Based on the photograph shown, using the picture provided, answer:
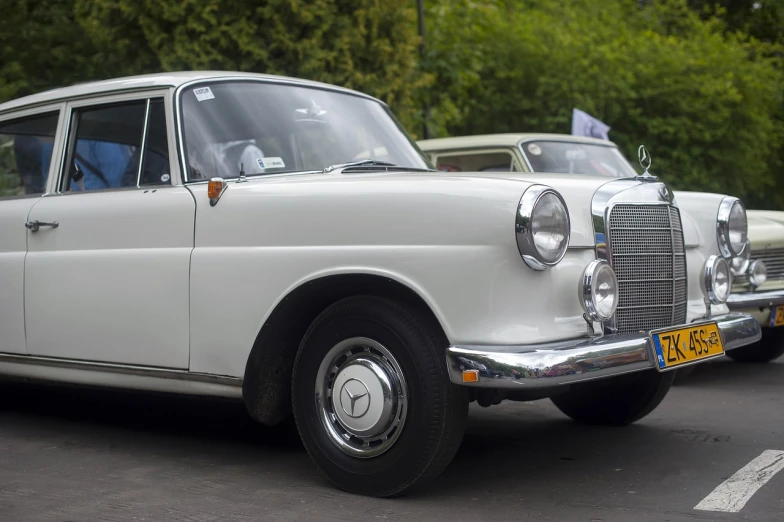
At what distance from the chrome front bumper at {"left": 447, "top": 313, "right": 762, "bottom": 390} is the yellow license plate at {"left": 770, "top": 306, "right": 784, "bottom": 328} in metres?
3.86

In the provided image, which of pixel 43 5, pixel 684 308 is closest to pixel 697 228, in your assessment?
pixel 684 308

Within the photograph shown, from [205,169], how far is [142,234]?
428 mm

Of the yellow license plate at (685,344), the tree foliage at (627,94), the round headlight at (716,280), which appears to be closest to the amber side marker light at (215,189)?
the yellow license plate at (685,344)

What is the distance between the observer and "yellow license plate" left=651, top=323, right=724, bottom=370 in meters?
4.10

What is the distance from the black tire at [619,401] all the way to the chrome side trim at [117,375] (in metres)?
1.80

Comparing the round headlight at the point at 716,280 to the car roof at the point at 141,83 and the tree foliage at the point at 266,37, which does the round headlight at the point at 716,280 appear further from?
the tree foliage at the point at 266,37

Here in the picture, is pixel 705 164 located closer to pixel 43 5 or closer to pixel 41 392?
pixel 43 5

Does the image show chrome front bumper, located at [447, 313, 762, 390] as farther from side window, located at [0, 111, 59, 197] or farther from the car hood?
the car hood

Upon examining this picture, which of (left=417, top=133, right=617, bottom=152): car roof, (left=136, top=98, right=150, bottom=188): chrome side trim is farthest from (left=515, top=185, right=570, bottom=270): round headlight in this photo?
(left=417, top=133, right=617, bottom=152): car roof

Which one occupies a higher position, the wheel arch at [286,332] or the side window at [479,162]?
the side window at [479,162]

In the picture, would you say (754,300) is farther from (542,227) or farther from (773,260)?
(542,227)

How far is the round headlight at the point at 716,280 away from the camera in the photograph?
197 inches

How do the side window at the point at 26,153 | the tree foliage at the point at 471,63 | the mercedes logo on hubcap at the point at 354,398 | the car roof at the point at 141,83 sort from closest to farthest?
the mercedes logo on hubcap at the point at 354,398 < the car roof at the point at 141,83 < the side window at the point at 26,153 < the tree foliage at the point at 471,63

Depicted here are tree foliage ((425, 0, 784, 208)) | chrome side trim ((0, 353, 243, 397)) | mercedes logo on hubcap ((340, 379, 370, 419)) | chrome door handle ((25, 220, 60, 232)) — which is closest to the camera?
mercedes logo on hubcap ((340, 379, 370, 419))
